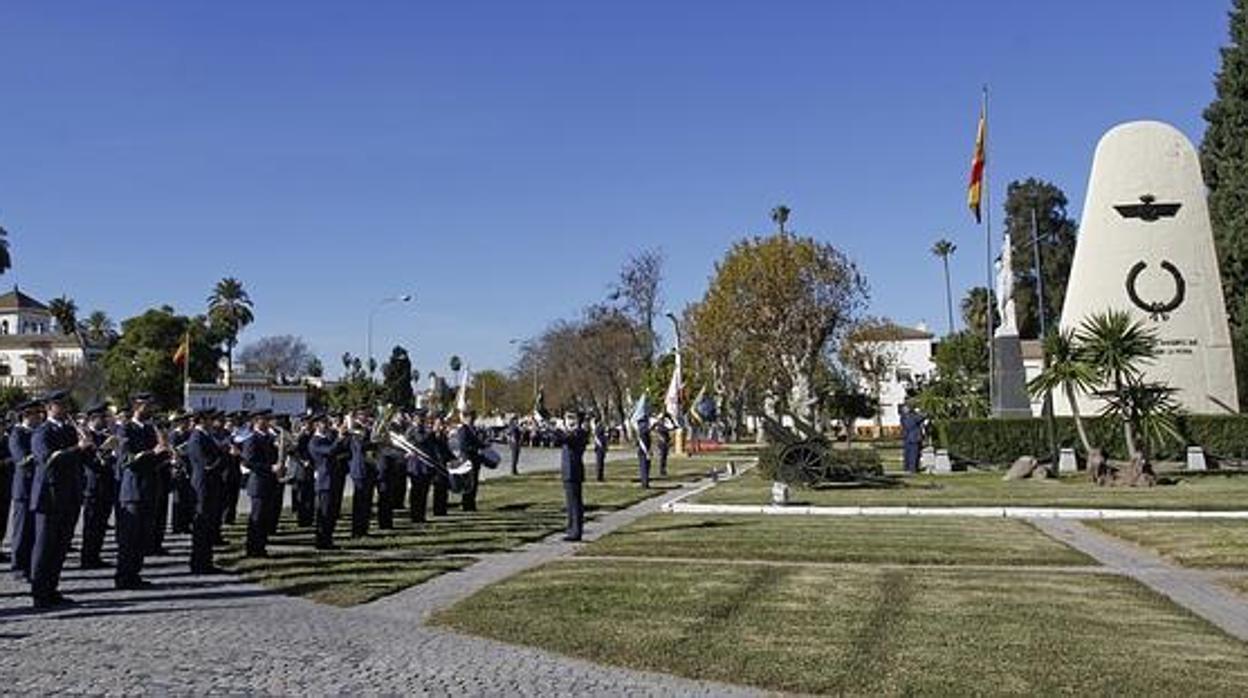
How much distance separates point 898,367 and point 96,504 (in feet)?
288

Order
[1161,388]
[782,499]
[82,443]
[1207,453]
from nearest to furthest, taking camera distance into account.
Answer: [82,443] < [782,499] < [1161,388] < [1207,453]

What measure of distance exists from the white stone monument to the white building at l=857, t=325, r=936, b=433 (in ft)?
113

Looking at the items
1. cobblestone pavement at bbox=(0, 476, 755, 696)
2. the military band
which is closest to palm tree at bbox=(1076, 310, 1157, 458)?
the military band

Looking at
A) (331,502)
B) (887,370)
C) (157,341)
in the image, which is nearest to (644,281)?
(887,370)

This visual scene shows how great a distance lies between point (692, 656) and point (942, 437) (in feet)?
95.1

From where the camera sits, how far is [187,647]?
9.16 meters

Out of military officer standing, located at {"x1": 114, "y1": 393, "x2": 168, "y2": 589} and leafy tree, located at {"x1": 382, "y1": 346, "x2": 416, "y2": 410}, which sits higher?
leafy tree, located at {"x1": 382, "y1": 346, "x2": 416, "y2": 410}

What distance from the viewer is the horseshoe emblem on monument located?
125 feet

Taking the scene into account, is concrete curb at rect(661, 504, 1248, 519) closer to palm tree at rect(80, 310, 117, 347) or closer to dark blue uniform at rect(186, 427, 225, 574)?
dark blue uniform at rect(186, 427, 225, 574)

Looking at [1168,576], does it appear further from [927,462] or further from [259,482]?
[927,462]

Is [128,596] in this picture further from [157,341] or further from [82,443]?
[157,341]

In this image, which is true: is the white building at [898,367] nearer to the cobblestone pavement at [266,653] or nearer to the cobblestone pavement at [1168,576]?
the cobblestone pavement at [1168,576]

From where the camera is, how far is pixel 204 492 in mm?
13461

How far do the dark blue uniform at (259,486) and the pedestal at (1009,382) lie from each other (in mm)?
26773
